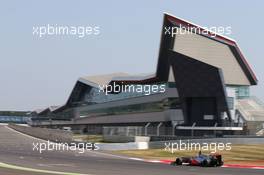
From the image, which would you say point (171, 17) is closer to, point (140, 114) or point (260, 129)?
point (260, 129)

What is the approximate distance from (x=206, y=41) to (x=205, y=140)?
29.0m

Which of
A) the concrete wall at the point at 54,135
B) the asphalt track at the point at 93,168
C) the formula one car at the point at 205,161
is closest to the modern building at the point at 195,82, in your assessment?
the concrete wall at the point at 54,135

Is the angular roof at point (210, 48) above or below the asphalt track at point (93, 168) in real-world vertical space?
above

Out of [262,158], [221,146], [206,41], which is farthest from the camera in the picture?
[206,41]

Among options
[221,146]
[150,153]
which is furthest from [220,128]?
[150,153]

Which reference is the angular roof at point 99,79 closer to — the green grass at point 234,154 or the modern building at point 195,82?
the modern building at point 195,82

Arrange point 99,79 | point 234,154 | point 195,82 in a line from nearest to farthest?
point 234,154, point 195,82, point 99,79

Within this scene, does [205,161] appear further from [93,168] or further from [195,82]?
[195,82]

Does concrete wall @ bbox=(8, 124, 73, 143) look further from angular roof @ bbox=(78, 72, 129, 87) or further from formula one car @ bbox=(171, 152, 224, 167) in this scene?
angular roof @ bbox=(78, 72, 129, 87)

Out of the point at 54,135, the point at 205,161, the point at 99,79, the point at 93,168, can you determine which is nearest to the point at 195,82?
the point at 54,135

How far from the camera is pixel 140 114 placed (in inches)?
4454

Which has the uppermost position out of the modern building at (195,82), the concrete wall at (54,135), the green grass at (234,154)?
the modern building at (195,82)

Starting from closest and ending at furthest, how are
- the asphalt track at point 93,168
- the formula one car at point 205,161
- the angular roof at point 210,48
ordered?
the asphalt track at point 93,168
the formula one car at point 205,161
the angular roof at point 210,48

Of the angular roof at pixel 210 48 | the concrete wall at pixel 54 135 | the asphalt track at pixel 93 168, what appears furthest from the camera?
the angular roof at pixel 210 48
